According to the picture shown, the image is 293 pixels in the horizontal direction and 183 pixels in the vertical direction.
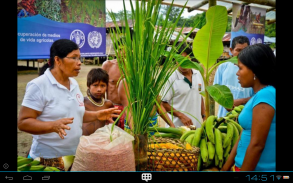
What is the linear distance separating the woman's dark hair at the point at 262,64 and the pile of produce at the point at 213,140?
0.51 metres

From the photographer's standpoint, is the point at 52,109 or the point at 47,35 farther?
the point at 47,35

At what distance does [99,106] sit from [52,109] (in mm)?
1159

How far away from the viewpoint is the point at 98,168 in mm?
1168

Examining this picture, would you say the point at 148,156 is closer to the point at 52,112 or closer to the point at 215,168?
the point at 215,168

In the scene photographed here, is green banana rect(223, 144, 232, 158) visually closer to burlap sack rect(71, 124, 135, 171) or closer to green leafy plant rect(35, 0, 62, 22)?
burlap sack rect(71, 124, 135, 171)

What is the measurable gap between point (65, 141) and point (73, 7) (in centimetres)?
297

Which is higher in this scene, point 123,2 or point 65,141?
point 123,2

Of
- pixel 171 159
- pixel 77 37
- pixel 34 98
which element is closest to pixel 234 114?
pixel 171 159

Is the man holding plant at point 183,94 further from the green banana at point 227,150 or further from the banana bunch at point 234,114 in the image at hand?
the green banana at point 227,150

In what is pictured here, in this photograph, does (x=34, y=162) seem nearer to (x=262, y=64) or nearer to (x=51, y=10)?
(x=262, y=64)

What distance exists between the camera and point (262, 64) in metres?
1.54

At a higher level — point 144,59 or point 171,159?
point 144,59
